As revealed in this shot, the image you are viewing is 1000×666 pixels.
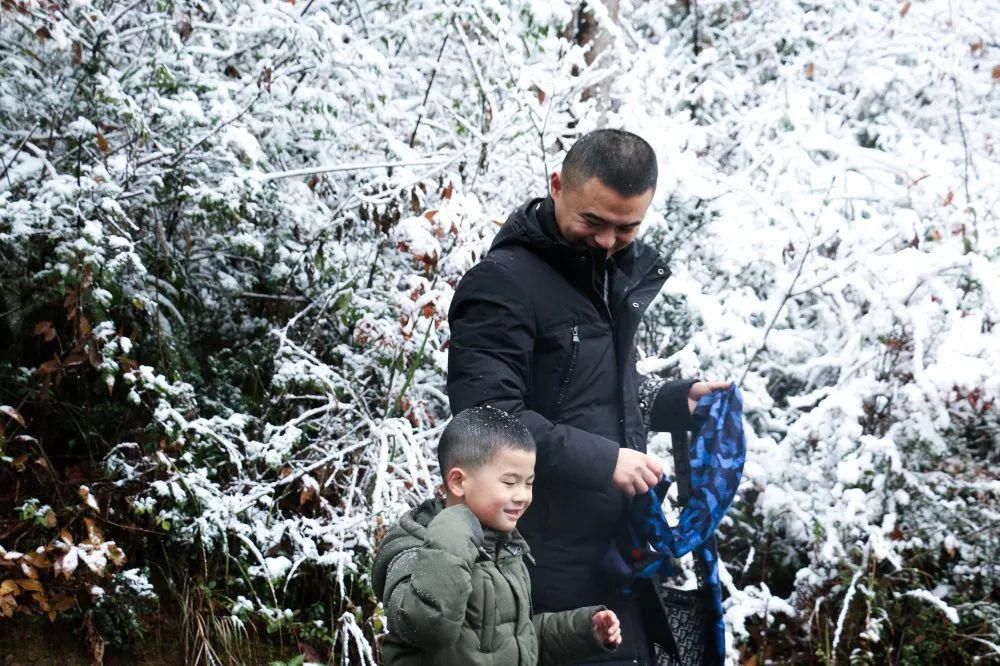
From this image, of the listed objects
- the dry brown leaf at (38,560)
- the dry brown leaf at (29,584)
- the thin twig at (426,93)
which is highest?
the thin twig at (426,93)

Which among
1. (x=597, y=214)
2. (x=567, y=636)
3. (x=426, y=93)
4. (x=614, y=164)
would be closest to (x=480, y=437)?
(x=567, y=636)

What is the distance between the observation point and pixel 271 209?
539 cm

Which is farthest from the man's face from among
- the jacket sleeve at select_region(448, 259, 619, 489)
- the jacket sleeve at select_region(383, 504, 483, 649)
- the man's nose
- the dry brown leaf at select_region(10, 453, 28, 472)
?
the dry brown leaf at select_region(10, 453, 28, 472)

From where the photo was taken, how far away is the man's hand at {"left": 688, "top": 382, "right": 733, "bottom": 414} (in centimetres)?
288

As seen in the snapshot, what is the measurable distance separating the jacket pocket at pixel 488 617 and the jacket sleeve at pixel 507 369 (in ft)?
1.01

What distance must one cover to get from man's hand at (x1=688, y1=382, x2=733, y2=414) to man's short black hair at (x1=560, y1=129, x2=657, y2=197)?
62 cm

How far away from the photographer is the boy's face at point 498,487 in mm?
2293

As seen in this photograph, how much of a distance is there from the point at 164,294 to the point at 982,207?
422 cm

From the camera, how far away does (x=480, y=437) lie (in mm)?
2293

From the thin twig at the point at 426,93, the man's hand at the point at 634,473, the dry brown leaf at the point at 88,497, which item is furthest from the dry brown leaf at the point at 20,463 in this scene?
the man's hand at the point at 634,473

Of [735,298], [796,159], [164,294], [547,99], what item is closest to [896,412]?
[735,298]

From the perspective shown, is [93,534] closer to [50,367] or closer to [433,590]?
[50,367]

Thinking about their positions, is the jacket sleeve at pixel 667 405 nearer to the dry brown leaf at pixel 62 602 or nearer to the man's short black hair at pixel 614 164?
the man's short black hair at pixel 614 164

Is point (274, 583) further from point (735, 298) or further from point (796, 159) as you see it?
point (796, 159)
